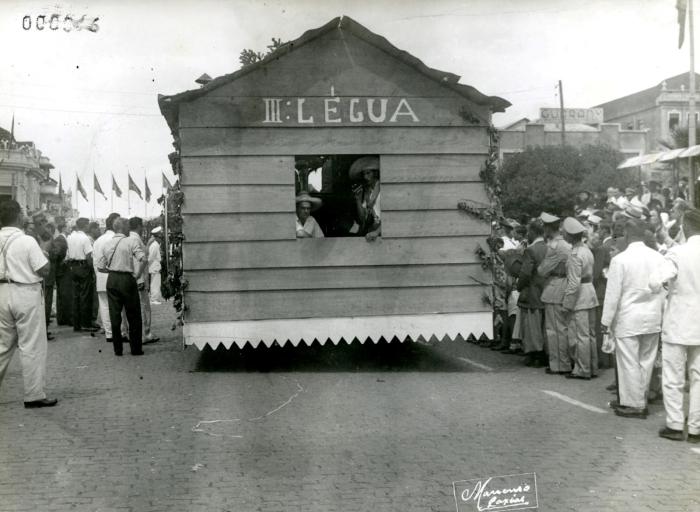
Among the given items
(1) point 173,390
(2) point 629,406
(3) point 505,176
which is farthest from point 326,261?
(3) point 505,176

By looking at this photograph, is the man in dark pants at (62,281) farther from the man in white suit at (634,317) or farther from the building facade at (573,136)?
the building facade at (573,136)

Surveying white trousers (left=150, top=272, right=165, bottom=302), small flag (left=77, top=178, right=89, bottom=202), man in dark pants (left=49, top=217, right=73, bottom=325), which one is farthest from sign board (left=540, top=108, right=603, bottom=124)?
man in dark pants (left=49, top=217, right=73, bottom=325)

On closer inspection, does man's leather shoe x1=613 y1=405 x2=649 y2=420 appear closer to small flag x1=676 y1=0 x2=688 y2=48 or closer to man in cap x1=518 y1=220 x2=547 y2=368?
man in cap x1=518 y1=220 x2=547 y2=368

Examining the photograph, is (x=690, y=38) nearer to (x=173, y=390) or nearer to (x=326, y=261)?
(x=326, y=261)

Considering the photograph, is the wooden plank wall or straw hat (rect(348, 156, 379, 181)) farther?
straw hat (rect(348, 156, 379, 181))

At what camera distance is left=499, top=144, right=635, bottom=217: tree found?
183 feet

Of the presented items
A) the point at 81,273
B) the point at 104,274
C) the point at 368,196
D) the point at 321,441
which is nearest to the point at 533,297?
the point at 368,196

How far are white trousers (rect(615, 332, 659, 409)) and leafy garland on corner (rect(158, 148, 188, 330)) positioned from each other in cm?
486

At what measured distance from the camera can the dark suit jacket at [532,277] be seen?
10.0 meters

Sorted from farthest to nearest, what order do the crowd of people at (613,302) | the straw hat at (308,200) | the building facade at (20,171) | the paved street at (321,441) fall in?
1. the building facade at (20,171)
2. the straw hat at (308,200)
3. the crowd of people at (613,302)
4. the paved street at (321,441)

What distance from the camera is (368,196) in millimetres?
9617

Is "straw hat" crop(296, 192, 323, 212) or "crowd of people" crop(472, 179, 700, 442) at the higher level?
"straw hat" crop(296, 192, 323, 212)

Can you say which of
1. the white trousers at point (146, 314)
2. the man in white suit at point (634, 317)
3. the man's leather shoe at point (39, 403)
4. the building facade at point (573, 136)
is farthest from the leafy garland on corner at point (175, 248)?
the building facade at point (573, 136)

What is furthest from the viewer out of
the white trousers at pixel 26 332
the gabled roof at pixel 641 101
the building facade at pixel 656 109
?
the gabled roof at pixel 641 101
